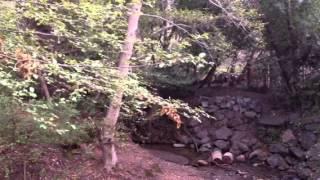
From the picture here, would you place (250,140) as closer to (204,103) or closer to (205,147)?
(205,147)

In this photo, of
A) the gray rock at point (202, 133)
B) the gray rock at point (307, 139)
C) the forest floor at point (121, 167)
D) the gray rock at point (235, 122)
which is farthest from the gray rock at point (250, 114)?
the forest floor at point (121, 167)

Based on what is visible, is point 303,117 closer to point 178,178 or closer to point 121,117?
point 178,178

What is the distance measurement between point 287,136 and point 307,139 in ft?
1.45

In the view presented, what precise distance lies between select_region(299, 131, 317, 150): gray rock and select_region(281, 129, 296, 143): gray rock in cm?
19

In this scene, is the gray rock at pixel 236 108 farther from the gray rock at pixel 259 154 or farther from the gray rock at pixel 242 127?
the gray rock at pixel 259 154

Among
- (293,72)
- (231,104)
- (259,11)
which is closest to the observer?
(259,11)

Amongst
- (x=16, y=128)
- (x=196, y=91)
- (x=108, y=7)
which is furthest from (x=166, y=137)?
(x=108, y=7)

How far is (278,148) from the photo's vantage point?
30.8 feet

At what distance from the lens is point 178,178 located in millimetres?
7402

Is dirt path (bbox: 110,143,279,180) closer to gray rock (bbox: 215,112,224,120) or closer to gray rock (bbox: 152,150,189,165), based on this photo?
gray rock (bbox: 152,150,189,165)

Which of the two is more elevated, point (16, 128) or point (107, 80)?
point (107, 80)

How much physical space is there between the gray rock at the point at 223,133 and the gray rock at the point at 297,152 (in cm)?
147

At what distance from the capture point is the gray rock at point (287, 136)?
946 cm

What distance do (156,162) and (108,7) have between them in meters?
4.55
